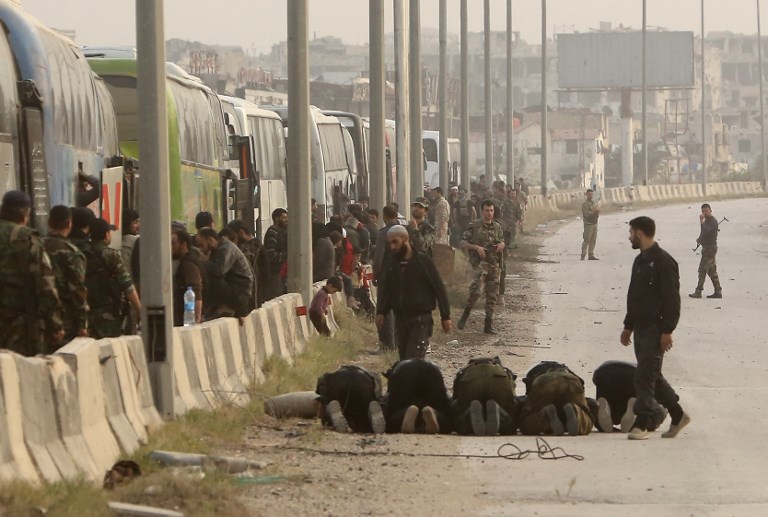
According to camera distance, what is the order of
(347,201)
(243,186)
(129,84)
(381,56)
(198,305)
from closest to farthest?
(198,305) < (129,84) < (243,186) < (381,56) < (347,201)

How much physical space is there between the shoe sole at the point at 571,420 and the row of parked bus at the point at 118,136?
3.51m

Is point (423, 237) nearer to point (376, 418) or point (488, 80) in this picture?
point (376, 418)

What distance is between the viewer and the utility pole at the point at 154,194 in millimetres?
12961

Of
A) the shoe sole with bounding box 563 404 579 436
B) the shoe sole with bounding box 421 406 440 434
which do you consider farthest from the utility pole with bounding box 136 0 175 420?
the shoe sole with bounding box 563 404 579 436

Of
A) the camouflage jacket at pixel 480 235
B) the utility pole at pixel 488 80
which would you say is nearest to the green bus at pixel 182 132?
the camouflage jacket at pixel 480 235

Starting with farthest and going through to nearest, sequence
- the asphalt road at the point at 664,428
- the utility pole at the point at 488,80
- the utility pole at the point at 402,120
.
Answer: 1. the utility pole at the point at 488,80
2. the utility pole at the point at 402,120
3. the asphalt road at the point at 664,428

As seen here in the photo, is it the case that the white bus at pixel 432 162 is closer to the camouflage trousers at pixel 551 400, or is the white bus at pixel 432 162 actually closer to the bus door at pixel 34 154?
the bus door at pixel 34 154

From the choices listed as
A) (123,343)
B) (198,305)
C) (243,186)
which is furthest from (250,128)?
(123,343)

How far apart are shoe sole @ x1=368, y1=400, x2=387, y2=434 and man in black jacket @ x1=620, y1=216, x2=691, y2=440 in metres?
1.81

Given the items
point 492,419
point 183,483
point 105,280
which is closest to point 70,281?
point 105,280

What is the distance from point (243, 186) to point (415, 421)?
1395 centimetres

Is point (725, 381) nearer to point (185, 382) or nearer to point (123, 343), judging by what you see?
point (185, 382)

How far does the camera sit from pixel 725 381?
1845cm

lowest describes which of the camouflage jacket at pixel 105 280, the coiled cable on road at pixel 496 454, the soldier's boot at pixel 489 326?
the soldier's boot at pixel 489 326
